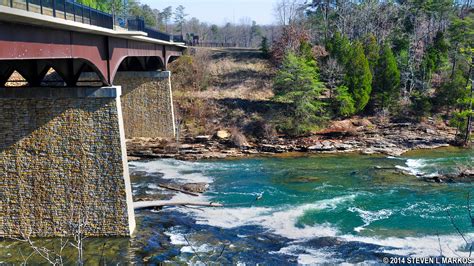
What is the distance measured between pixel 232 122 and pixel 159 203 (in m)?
18.8

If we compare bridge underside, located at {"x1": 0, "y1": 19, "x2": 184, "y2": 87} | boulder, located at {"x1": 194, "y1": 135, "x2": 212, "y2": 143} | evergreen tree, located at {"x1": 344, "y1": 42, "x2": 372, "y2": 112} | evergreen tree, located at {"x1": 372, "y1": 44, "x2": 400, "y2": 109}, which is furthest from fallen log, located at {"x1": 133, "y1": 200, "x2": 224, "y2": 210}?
evergreen tree, located at {"x1": 372, "y1": 44, "x2": 400, "y2": 109}

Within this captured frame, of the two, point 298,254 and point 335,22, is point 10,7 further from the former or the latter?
point 335,22

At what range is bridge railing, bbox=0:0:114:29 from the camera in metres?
13.7

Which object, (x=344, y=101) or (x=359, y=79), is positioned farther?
(x=359, y=79)

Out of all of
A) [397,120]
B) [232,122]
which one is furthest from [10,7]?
[397,120]

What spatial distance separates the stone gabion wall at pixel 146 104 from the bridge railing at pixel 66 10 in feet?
56.9

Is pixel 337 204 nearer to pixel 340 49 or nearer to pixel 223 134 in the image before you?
pixel 223 134

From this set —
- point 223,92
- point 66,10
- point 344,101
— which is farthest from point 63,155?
point 223,92

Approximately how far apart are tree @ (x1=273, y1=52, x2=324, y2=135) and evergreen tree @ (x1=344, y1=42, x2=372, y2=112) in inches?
124

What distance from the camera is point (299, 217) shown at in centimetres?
2275

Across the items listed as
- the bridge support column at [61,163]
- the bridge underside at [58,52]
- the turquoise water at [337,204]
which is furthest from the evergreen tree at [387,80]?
the bridge support column at [61,163]

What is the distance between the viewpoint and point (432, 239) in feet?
65.8

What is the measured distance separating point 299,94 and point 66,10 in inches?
1007

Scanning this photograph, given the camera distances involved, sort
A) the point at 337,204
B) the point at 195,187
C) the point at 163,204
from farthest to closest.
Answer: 1. the point at 195,187
2. the point at 337,204
3. the point at 163,204
